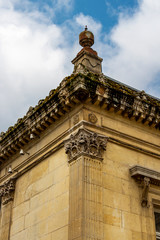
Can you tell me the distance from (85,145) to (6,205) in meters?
5.98

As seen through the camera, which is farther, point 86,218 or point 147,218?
point 147,218

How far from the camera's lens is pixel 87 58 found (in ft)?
55.7

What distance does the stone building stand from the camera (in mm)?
13945

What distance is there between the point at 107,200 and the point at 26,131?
5650 mm

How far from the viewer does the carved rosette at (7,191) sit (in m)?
18.3

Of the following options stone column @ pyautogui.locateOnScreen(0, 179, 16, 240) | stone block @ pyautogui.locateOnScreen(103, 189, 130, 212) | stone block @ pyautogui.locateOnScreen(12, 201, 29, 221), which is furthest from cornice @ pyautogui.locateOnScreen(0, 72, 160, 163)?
stone block @ pyautogui.locateOnScreen(103, 189, 130, 212)

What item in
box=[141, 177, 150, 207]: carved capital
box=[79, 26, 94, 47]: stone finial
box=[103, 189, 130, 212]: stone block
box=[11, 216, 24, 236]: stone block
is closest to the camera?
box=[103, 189, 130, 212]: stone block

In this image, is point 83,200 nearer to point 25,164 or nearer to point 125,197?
point 125,197

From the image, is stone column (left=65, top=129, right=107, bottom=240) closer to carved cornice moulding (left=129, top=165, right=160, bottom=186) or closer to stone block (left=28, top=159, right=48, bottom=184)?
carved cornice moulding (left=129, top=165, right=160, bottom=186)

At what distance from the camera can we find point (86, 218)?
13203mm

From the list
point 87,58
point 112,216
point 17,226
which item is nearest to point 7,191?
point 17,226

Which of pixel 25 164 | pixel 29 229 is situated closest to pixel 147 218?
pixel 29 229

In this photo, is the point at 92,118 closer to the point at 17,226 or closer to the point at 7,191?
the point at 17,226

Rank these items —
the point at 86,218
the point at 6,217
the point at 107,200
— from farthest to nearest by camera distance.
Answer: the point at 6,217
the point at 107,200
the point at 86,218
